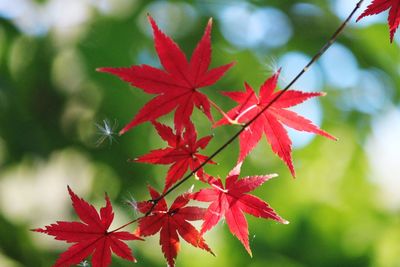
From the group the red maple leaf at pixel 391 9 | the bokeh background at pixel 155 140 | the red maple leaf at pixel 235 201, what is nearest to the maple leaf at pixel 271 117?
the red maple leaf at pixel 235 201

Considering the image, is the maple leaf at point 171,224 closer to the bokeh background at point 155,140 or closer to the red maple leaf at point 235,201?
the red maple leaf at point 235,201

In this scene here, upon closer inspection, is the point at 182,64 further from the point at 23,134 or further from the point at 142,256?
the point at 23,134

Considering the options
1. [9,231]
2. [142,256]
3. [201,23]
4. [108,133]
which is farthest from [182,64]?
[201,23]

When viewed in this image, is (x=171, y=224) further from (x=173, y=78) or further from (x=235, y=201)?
(x=173, y=78)

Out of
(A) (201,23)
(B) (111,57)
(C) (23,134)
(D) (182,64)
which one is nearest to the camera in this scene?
(D) (182,64)

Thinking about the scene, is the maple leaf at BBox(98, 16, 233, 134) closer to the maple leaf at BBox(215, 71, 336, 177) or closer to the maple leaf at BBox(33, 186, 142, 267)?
the maple leaf at BBox(215, 71, 336, 177)

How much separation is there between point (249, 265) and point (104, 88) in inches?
61.1

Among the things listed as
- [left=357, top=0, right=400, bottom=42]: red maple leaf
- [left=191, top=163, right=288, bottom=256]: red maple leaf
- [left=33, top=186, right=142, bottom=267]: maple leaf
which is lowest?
[left=191, top=163, right=288, bottom=256]: red maple leaf

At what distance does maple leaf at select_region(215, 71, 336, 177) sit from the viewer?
0.80m

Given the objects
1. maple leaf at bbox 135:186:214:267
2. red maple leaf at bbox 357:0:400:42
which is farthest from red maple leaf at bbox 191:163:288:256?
red maple leaf at bbox 357:0:400:42

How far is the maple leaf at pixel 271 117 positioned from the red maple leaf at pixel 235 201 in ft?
0.16

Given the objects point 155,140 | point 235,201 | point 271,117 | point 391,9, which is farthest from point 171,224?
point 155,140

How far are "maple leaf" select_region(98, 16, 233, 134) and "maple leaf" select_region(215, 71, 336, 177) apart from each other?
0.07 metres

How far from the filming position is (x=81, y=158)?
3.03 metres
